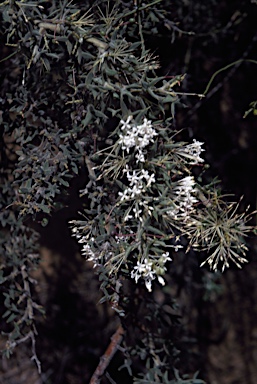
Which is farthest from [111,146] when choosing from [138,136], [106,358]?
[106,358]

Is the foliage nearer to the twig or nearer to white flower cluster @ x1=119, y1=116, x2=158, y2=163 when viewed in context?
white flower cluster @ x1=119, y1=116, x2=158, y2=163

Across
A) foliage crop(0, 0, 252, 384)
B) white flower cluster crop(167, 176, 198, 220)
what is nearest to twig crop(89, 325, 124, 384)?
foliage crop(0, 0, 252, 384)

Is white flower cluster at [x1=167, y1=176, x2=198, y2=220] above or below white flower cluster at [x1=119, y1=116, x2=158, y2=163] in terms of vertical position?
below

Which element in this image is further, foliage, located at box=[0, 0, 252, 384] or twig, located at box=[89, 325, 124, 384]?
twig, located at box=[89, 325, 124, 384]

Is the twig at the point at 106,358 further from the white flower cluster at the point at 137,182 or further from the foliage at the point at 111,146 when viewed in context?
the white flower cluster at the point at 137,182

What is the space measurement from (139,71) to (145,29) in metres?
0.33

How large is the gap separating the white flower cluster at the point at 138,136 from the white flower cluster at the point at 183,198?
84mm

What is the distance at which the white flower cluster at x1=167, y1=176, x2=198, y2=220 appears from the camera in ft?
3.13

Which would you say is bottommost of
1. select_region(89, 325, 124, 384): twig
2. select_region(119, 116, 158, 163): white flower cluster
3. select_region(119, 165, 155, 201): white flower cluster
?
select_region(89, 325, 124, 384): twig

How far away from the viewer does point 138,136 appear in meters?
0.94

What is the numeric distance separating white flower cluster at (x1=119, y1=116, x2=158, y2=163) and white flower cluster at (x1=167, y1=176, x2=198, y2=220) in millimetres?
84

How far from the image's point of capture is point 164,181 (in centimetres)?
97

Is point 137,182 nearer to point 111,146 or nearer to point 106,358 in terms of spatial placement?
point 111,146

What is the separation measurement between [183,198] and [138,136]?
130 millimetres
